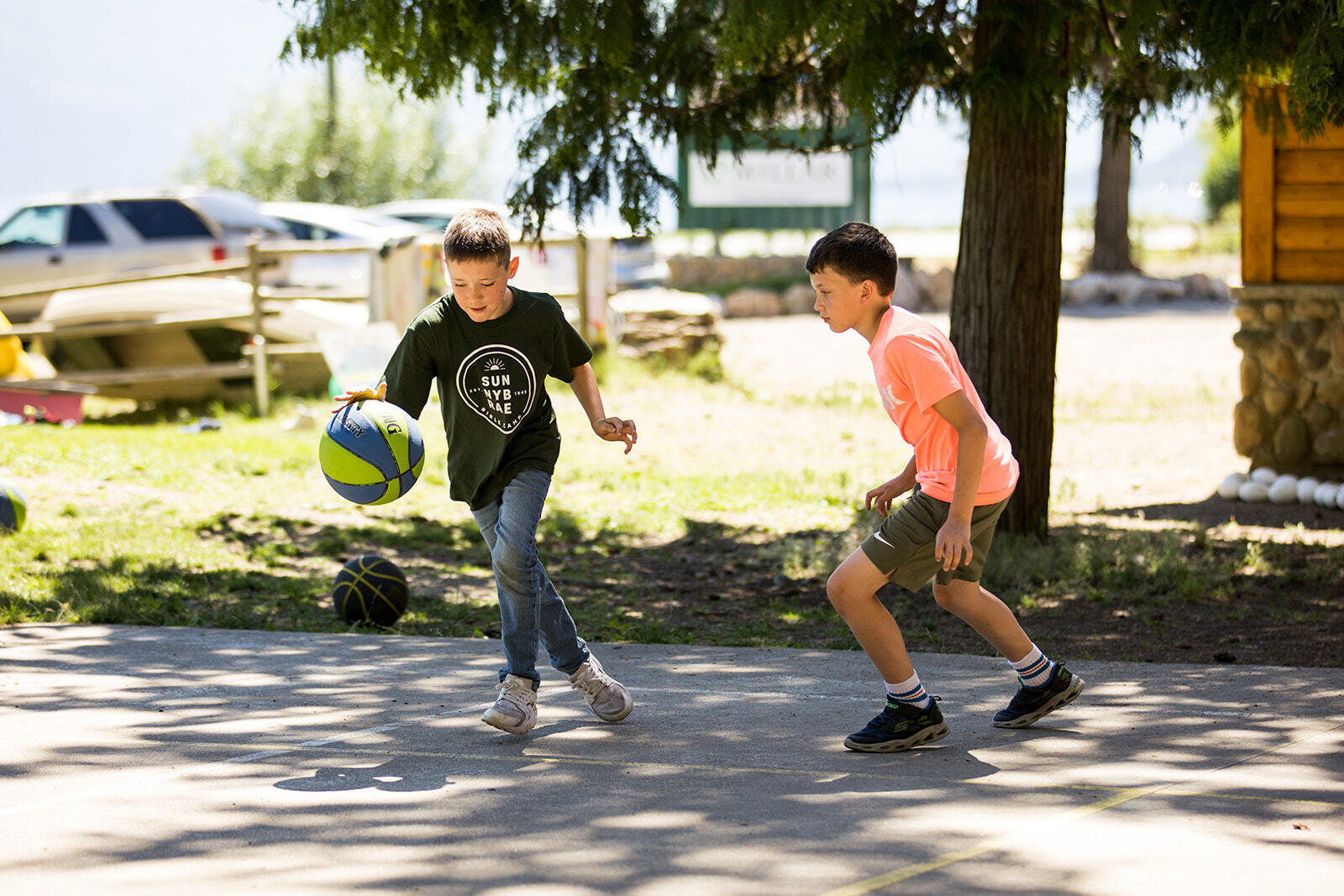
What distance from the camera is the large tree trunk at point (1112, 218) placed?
24719 mm

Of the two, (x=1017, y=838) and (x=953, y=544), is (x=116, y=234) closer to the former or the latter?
(x=953, y=544)

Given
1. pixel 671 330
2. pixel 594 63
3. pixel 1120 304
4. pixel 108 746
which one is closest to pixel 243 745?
pixel 108 746

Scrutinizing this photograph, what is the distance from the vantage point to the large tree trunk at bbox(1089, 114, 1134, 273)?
973 inches

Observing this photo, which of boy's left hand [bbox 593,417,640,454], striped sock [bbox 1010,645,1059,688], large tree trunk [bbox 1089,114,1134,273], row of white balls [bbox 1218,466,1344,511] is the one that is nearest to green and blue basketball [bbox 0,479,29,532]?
boy's left hand [bbox 593,417,640,454]

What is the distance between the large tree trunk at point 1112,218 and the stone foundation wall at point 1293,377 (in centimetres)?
1435

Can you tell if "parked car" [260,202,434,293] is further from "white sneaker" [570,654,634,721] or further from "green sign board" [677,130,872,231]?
"white sneaker" [570,654,634,721]

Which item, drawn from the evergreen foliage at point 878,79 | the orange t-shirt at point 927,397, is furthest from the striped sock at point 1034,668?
the evergreen foliage at point 878,79

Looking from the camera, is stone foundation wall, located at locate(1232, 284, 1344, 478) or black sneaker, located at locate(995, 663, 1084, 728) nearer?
black sneaker, located at locate(995, 663, 1084, 728)

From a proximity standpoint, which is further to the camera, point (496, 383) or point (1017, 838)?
point (496, 383)

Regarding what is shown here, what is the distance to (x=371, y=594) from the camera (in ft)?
23.2

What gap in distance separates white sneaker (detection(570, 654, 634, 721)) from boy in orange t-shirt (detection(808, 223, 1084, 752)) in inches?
33.4

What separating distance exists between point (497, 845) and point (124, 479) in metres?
7.79

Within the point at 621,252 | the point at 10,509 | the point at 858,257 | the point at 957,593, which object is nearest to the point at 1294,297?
the point at 957,593

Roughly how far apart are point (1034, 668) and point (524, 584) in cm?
176
